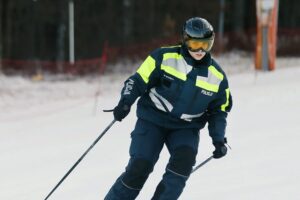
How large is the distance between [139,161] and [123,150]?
315 centimetres

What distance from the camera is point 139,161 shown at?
161 inches

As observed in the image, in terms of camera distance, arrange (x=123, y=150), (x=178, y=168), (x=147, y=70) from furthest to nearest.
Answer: (x=123, y=150), (x=147, y=70), (x=178, y=168)

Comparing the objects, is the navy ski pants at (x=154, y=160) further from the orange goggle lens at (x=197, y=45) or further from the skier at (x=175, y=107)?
the orange goggle lens at (x=197, y=45)

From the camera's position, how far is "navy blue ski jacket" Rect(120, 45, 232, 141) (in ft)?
13.5

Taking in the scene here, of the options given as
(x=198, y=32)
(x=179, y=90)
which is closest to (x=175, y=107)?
(x=179, y=90)

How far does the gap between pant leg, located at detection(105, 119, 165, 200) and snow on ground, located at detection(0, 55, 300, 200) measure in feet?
3.40

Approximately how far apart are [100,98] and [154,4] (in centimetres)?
1952

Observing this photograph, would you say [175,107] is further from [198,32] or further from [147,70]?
[198,32]

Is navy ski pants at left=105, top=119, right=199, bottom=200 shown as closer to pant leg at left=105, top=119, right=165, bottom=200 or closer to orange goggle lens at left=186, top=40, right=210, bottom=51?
pant leg at left=105, top=119, right=165, bottom=200

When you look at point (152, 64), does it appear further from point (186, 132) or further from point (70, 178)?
point (70, 178)

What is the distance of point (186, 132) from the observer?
13.8 ft

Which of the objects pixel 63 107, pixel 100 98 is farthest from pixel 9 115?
pixel 100 98

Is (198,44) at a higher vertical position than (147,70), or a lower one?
higher

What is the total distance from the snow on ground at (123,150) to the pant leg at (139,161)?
3.40 feet
